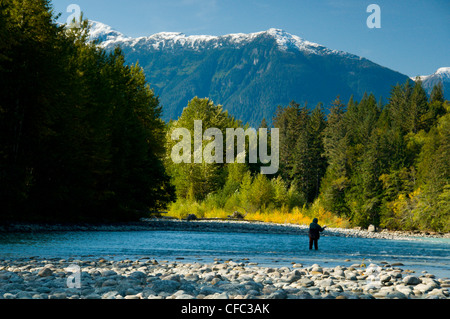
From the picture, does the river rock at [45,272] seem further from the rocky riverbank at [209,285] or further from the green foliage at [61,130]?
the green foliage at [61,130]

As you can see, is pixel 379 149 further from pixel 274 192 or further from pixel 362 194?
pixel 274 192

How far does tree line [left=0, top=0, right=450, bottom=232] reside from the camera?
23.3 m

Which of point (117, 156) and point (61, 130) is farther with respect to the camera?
point (117, 156)

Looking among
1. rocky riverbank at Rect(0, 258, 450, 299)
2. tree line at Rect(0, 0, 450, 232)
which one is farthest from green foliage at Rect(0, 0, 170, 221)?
rocky riverbank at Rect(0, 258, 450, 299)

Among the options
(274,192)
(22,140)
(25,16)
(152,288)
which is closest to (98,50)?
(25,16)

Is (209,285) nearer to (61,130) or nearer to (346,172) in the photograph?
(61,130)

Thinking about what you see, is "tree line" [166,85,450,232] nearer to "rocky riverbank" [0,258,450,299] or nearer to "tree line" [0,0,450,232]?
"tree line" [0,0,450,232]

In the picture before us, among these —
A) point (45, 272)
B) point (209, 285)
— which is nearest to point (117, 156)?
point (45, 272)

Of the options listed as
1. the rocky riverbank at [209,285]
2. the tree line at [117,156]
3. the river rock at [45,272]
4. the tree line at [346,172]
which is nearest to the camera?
the rocky riverbank at [209,285]

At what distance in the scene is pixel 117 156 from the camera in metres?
33.2

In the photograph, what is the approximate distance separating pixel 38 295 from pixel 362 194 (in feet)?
209

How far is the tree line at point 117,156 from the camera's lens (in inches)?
918

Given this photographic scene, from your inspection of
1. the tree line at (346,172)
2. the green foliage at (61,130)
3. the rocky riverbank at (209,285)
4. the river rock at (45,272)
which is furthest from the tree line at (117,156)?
the rocky riverbank at (209,285)

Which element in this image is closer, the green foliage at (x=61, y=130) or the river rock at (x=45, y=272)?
the river rock at (x=45, y=272)
